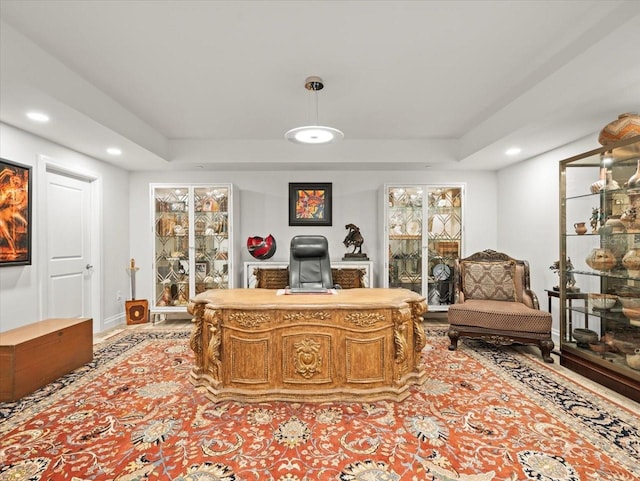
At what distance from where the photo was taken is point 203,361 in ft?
9.54

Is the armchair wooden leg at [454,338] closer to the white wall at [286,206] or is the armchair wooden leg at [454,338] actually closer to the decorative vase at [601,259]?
the decorative vase at [601,259]

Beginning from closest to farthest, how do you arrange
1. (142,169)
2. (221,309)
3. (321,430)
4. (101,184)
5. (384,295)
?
(321,430) < (221,309) < (384,295) < (101,184) < (142,169)

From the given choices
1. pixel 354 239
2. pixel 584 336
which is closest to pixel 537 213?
pixel 584 336

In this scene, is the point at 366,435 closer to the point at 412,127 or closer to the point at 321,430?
the point at 321,430

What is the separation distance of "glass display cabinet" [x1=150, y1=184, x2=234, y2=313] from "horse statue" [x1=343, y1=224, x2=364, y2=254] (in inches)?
71.9

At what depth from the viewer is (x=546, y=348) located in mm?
3451

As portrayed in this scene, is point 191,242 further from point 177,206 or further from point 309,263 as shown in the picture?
point 309,263

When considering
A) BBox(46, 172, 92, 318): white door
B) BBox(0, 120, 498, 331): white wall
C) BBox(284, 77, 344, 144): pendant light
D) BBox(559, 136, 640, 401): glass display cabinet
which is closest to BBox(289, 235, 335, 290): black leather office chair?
BBox(284, 77, 344, 144): pendant light

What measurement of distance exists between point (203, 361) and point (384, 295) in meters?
1.69

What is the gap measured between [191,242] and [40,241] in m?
1.80

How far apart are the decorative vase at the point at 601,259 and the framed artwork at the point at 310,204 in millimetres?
3411

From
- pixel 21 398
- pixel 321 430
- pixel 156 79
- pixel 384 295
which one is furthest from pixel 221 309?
pixel 156 79

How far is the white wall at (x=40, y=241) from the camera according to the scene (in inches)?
130

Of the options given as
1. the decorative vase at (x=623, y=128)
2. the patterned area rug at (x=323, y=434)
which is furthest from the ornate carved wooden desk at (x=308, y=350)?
the decorative vase at (x=623, y=128)
